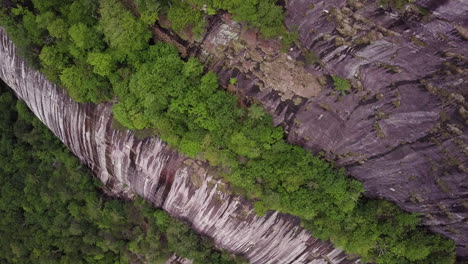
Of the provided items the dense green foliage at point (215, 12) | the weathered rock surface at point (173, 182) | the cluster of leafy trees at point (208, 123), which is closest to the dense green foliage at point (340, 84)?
the dense green foliage at point (215, 12)

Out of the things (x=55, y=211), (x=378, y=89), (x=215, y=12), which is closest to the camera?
(x=378, y=89)

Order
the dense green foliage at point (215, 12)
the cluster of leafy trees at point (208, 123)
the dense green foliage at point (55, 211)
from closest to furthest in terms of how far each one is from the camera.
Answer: the dense green foliage at point (215, 12) < the cluster of leafy trees at point (208, 123) < the dense green foliage at point (55, 211)

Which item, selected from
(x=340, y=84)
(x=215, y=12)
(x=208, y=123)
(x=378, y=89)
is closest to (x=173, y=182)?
Answer: (x=208, y=123)

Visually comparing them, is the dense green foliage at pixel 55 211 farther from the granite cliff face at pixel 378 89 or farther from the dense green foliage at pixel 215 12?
the dense green foliage at pixel 215 12

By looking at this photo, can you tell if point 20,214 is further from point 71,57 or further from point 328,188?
point 328,188

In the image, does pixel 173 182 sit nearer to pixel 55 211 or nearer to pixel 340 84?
pixel 340 84
